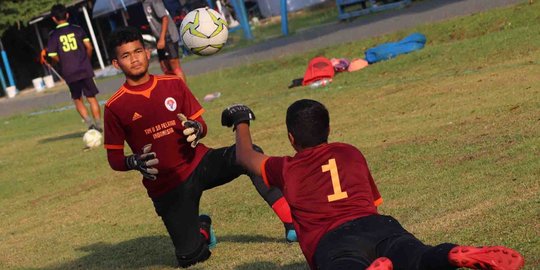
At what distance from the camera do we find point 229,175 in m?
7.15

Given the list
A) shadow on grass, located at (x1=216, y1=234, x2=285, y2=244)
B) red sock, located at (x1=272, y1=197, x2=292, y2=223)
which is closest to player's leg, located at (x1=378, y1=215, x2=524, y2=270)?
red sock, located at (x1=272, y1=197, x2=292, y2=223)

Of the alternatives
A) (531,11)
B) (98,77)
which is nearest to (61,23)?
(531,11)

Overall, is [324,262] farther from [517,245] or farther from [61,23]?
[61,23]

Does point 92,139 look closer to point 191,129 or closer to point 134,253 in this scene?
point 134,253

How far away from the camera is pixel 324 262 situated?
4.70m

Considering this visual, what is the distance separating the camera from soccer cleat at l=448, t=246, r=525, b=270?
4219mm

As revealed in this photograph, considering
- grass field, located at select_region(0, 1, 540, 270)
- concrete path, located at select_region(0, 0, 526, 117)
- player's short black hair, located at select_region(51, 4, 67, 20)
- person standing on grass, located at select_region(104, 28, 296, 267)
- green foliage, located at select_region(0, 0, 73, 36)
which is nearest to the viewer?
grass field, located at select_region(0, 1, 540, 270)

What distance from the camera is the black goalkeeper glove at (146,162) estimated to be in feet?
21.6

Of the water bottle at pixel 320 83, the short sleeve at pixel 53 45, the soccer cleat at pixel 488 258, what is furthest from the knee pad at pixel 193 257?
the water bottle at pixel 320 83

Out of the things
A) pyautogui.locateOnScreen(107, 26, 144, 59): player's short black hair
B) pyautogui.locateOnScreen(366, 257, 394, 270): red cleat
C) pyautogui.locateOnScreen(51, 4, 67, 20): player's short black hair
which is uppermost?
pyautogui.locateOnScreen(107, 26, 144, 59): player's short black hair

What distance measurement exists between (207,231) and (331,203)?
2842 mm

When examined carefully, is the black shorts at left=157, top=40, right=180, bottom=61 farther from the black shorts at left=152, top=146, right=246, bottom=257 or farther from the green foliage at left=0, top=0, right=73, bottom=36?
the green foliage at left=0, top=0, right=73, bottom=36

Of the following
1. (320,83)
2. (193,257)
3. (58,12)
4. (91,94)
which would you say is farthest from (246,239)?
(320,83)

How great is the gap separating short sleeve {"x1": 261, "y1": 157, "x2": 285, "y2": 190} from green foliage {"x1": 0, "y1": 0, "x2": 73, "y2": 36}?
120 ft
